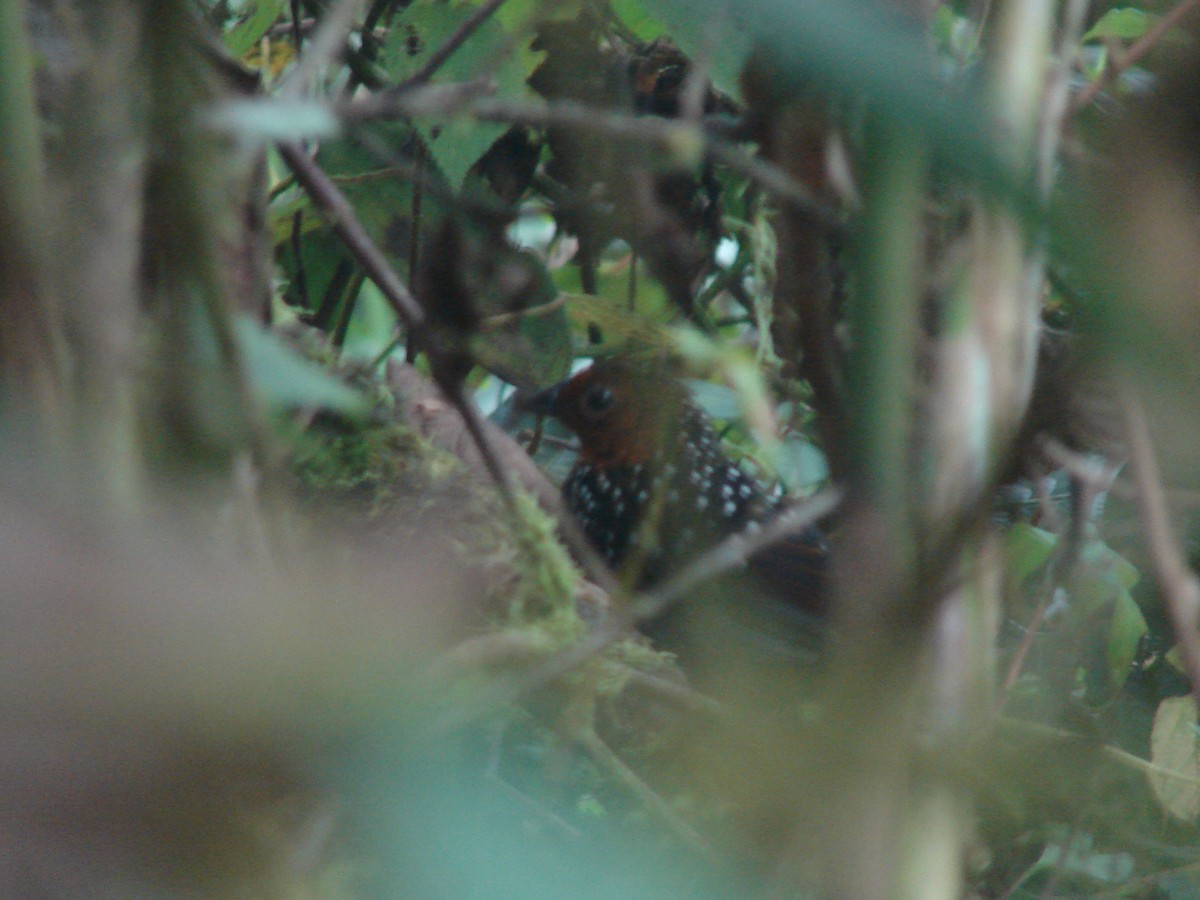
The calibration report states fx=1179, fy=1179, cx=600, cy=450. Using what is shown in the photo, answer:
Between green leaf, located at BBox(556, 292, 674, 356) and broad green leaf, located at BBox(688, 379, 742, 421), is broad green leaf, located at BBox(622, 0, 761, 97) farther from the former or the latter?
broad green leaf, located at BBox(688, 379, 742, 421)

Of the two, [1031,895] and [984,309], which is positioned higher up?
[984,309]

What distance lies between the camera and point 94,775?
38 centimetres

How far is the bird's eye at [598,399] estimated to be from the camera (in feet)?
6.94

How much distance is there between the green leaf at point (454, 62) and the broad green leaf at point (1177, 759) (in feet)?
3.70

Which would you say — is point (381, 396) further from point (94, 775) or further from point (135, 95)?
point (94, 775)

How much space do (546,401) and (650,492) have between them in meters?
0.33

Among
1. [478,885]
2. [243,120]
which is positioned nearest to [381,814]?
[478,885]

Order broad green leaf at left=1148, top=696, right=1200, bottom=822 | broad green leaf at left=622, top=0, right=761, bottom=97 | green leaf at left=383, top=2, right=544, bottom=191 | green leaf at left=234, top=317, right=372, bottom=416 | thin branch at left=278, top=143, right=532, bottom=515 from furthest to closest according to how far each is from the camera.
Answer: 1. green leaf at left=383, top=2, right=544, bottom=191
2. broad green leaf at left=1148, top=696, right=1200, bottom=822
3. thin branch at left=278, top=143, right=532, bottom=515
4. broad green leaf at left=622, top=0, right=761, bottom=97
5. green leaf at left=234, top=317, right=372, bottom=416

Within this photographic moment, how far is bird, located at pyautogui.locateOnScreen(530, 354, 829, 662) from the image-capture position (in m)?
1.86

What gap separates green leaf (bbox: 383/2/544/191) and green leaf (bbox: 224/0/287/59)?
17 centimetres

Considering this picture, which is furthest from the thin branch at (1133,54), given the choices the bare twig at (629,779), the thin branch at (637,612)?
the bare twig at (629,779)

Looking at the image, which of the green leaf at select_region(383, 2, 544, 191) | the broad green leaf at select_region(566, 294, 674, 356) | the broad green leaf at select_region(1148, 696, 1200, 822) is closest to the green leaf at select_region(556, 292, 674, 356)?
the broad green leaf at select_region(566, 294, 674, 356)

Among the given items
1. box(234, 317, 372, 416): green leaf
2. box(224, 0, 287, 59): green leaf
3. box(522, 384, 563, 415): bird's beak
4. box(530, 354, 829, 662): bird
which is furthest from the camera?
box(522, 384, 563, 415): bird's beak

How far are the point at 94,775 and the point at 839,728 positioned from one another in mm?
265
